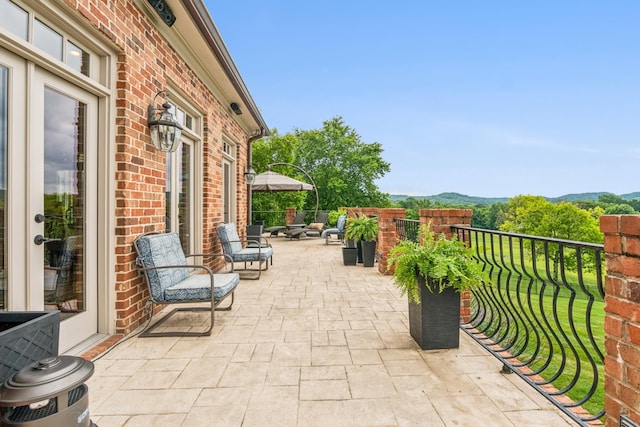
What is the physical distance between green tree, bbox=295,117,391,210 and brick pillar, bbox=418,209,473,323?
21.1m

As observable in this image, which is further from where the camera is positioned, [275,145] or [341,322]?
[275,145]

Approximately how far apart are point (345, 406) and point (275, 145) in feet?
62.6

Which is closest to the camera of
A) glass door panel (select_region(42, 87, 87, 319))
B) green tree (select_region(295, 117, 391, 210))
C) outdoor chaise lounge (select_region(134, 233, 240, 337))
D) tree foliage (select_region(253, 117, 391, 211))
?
glass door panel (select_region(42, 87, 87, 319))

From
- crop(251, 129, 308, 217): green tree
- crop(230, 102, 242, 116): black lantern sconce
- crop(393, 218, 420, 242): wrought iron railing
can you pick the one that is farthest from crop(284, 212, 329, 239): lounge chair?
crop(393, 218, 420, 242): wrought iron railing

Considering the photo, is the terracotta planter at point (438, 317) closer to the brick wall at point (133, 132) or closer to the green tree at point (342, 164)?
the brick wall at point (133, 132)

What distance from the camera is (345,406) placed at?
187 centimetres

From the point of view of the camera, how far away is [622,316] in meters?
1.40

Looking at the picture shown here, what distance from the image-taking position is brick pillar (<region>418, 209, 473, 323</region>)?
3217 millimetres

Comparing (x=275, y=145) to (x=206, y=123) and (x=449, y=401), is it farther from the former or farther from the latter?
(x=449, y=401)

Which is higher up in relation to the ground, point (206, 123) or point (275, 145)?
point (275, 145)

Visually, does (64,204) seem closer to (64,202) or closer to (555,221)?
(64,202)

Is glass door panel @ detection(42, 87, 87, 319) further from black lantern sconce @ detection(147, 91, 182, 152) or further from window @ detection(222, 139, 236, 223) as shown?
window @ detection(222, 139, 236, 223)

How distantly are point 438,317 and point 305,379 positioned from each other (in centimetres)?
110

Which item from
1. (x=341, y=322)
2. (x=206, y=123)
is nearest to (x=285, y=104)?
(x=206, y=123)
